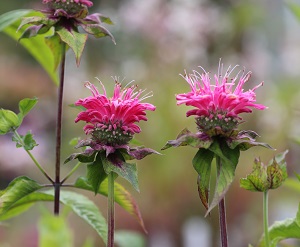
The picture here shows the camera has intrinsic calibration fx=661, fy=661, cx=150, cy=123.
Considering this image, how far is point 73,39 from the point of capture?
0.63 meters

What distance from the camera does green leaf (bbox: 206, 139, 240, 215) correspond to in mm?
498

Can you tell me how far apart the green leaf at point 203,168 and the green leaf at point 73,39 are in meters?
0.16

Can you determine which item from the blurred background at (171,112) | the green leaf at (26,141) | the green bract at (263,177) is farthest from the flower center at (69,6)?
the blurred background at (171,112)

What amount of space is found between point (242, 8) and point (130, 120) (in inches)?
169

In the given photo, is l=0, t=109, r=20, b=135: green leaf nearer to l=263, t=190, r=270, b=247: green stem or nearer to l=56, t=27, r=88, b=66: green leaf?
l=56, t=27, r=88, b=66: green leaf

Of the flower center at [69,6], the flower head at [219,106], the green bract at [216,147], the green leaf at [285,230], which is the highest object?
the flower center at [69,6]

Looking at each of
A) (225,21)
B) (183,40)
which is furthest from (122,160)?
(225,21)

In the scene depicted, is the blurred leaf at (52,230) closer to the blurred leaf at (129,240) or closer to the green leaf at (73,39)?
the green leaf at (73,39)

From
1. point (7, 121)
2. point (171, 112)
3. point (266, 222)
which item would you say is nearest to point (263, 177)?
point (266, 222)

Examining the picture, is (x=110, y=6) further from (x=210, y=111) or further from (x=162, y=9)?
(x=210, y=111)

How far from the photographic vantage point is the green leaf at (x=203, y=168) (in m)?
0.53

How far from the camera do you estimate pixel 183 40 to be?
3623 mm

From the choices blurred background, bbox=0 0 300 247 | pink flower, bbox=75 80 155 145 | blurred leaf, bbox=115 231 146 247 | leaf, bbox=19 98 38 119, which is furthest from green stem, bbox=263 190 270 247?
blurred background, bbox=0 0 300 247

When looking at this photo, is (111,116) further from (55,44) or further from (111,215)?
(55,44)
